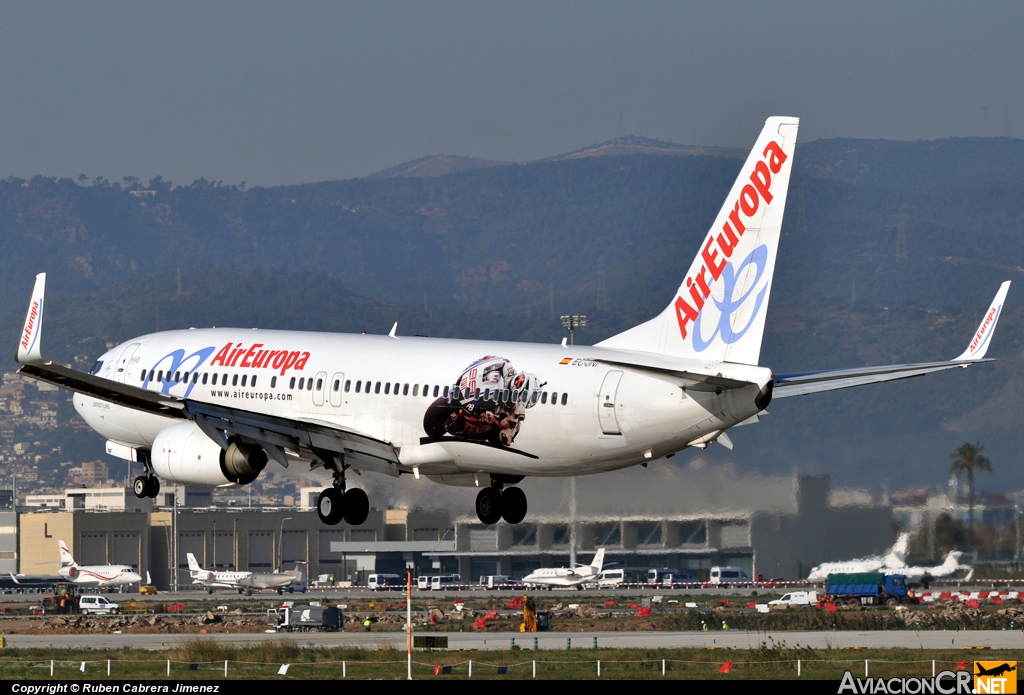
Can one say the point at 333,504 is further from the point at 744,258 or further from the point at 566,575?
the point at 566,575

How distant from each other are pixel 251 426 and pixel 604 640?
28.2m

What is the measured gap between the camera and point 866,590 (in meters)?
95.6

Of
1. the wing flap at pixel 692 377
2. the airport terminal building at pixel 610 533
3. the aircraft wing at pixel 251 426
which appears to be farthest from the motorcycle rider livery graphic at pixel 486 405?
the airport terminal building at pixel 610 533

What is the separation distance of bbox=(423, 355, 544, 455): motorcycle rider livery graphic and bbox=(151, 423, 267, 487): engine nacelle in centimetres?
568

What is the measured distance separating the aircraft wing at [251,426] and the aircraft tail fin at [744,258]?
38.3 ft

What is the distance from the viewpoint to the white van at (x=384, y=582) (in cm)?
13712

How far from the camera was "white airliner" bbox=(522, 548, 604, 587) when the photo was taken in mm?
119562

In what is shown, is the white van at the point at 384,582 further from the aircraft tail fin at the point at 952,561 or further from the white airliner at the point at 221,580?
the aircraft tail fin at the point at 952,561

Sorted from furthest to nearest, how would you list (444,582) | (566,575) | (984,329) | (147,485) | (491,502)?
(444,582) < (566,575) < (147,485) < (491,502) < (984,329)

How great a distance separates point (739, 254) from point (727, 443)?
566 cm

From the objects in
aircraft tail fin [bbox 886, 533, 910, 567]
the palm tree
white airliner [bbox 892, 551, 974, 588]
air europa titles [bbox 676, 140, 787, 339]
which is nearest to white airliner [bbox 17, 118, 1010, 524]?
air europa titles [bbox 676, 140, 787, 339]

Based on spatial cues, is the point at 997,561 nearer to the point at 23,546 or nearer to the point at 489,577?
the point at 489,577

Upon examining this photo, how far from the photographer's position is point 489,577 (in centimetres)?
13838

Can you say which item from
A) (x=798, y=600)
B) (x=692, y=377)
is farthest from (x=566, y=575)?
(x=692, y=377)
